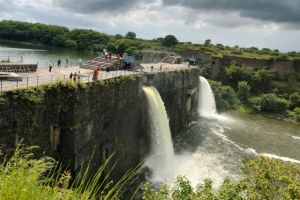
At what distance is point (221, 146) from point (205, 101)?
1854 cm

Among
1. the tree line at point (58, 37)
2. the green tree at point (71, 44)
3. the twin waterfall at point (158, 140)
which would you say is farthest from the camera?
the green tree at point (71, 44)

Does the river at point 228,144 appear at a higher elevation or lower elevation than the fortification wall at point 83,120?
lower

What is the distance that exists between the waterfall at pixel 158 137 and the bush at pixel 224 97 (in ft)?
103

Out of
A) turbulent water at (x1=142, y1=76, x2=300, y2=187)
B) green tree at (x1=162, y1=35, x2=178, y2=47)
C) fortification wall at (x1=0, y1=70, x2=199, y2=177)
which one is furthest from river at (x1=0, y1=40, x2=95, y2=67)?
green tree at (x1=162, y1=35, x2=178, y2=47)

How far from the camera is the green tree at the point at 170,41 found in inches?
4616

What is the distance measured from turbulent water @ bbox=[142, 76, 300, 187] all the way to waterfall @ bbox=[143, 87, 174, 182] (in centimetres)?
9

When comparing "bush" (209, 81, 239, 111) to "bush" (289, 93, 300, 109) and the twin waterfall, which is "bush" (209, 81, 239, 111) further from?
the twin waterfall

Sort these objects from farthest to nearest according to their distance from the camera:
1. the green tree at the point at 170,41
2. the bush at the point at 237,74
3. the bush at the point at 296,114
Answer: the green tree at the point at 170,41
the bush at the point at 237,74
the bush at the point at 296,114

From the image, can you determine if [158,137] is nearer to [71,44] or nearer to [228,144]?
[228,144]

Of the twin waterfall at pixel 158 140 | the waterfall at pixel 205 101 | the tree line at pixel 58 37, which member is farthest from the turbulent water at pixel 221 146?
the tree line at pixel 58 37

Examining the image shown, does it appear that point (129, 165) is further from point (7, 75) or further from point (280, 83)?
point (280, 83)

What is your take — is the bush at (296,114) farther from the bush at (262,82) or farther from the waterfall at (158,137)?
the waterfall at (158,137)

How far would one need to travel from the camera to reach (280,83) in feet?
245

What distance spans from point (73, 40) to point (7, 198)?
5129 inches
